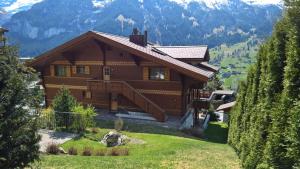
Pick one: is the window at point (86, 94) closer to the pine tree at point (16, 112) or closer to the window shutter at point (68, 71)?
the window shutter at point (68, 71)

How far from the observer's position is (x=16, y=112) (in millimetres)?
9523

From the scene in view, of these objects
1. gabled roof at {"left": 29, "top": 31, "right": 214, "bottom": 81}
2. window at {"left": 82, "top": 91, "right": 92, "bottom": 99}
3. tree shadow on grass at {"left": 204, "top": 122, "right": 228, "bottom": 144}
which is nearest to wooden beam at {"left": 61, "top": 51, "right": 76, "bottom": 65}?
gabled roof at {"left": 29, "top": 31, "right": 214, "bottom": 81}

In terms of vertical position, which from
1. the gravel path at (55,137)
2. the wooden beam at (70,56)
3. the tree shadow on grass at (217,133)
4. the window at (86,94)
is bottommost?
the tree shadow on grass at (217,133)

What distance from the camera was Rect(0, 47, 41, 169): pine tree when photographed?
9.33m

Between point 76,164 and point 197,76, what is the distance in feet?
50.7

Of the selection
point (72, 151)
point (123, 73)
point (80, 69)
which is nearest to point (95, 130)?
point (72, 151)

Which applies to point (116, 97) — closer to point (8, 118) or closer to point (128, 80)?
point (128, 80)

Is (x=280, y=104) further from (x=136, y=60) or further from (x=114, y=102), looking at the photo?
(x=114, y=102)

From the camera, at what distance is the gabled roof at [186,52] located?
3450cm

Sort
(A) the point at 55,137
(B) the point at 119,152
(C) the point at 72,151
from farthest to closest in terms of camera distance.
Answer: (A) the point at 55,137 → (B) the point at 119,152 → (C) the point at 72,151

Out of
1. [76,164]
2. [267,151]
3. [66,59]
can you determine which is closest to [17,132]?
[76,164]

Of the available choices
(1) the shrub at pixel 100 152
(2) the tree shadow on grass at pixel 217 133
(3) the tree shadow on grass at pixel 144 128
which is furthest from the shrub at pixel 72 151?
(2) the tree shadow on grass at pixel 217 133

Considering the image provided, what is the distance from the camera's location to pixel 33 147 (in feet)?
33.6

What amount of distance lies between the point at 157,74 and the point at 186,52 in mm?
6420
